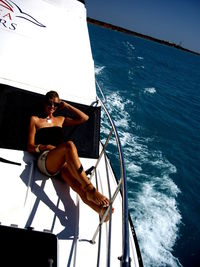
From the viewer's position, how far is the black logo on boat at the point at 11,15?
3303mm

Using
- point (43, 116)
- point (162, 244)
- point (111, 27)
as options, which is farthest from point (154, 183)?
point (111, 27)

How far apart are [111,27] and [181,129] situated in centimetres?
10667

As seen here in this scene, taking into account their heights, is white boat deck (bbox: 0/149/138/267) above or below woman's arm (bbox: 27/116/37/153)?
below

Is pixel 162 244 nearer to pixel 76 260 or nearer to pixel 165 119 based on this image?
pixel 76 260

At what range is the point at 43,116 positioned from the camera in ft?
9.68

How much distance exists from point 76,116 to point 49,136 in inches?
18.7

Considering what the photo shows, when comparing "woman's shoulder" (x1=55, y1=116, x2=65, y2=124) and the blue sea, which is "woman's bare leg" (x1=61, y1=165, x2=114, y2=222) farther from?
the blue sea

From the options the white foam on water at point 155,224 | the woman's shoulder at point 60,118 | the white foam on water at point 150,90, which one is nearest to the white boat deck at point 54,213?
the woman's shoulder at point 60,118

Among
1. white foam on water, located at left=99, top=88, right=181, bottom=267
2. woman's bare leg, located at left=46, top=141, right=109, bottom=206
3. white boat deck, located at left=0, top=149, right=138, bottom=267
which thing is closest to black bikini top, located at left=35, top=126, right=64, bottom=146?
white boat deck, located at left=0, top=149, right=138, bottom=267

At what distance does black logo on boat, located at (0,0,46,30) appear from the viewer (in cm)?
330

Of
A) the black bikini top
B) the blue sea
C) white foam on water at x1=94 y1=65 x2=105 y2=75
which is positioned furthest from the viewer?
white foam on water at x1=94 y1=65 x2=105 y2=75

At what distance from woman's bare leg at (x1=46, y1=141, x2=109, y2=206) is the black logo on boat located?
2170 millimetres

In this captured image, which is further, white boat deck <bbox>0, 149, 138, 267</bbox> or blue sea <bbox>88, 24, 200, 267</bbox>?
blue sea <bbox>88, 24, 200, 267</bbox>

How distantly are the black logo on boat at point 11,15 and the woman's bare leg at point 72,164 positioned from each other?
2.17 meters
